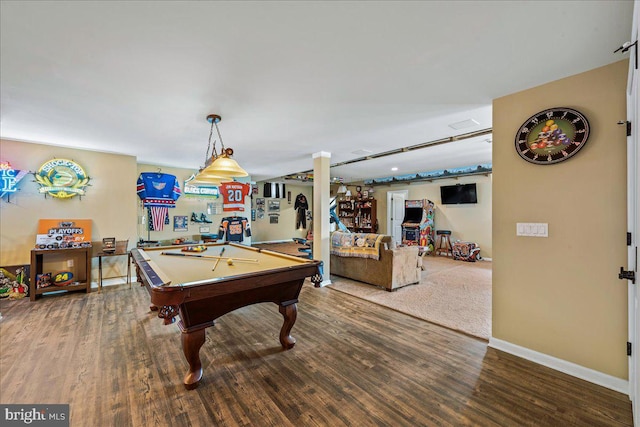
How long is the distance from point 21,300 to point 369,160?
21.5ft

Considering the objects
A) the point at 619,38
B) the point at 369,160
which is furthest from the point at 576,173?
the point at 369,160

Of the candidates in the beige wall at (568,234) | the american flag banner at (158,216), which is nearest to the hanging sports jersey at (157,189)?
the american flag banner at (158,216)

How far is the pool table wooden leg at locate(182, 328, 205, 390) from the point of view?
2.08m

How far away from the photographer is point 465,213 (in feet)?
25.7

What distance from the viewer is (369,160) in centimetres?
601

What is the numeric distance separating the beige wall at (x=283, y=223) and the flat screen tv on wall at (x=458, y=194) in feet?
17.8

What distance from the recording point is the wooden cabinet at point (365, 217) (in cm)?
994

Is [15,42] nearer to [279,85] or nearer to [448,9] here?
[279,85]

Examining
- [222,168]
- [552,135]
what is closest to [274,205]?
[222,168]

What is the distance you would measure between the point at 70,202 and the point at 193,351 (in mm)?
4297

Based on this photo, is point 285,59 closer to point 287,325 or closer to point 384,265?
point 287,325

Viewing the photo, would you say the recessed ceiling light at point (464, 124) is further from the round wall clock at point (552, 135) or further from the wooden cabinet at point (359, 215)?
the wooden cabinet at point (359, 215)

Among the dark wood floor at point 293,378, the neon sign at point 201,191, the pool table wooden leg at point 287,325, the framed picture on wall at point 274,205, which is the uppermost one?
the neon sign at point 201,191

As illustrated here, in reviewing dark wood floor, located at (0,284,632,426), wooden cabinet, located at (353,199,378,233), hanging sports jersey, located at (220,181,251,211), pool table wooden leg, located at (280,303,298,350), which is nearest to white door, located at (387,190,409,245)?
wooden cabinet, located at (353,199,378,233)
